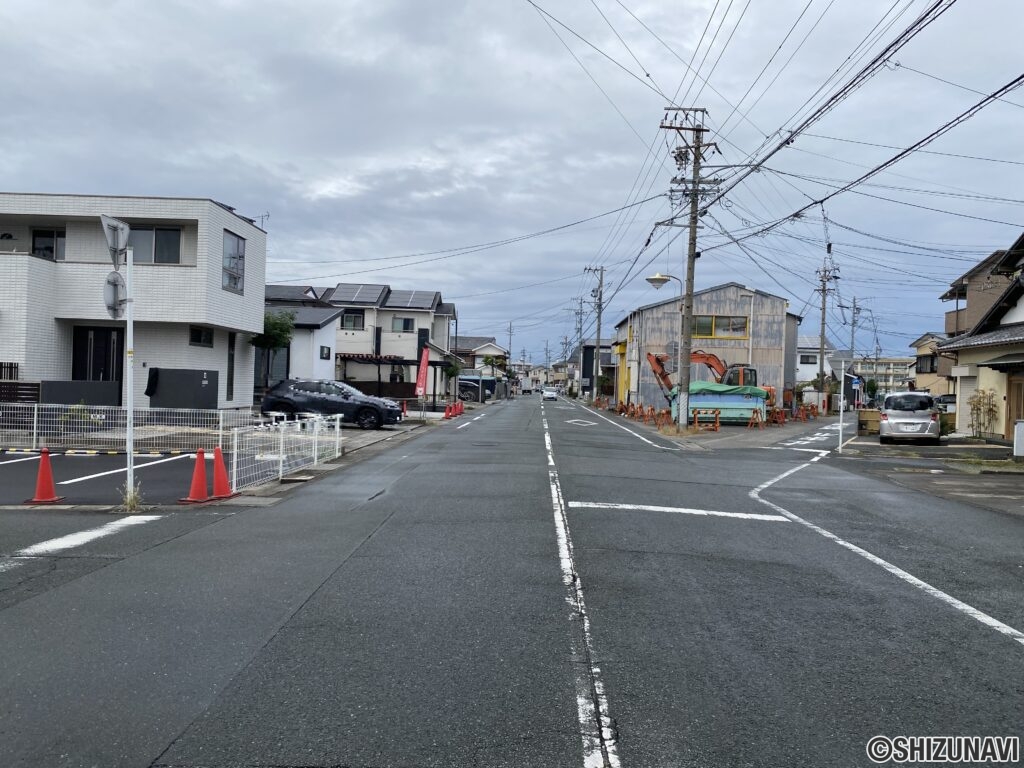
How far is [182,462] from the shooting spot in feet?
51.1

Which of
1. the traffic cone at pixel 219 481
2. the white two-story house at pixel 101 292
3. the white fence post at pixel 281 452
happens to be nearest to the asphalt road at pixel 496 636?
the traffic cone at pixel 219 481

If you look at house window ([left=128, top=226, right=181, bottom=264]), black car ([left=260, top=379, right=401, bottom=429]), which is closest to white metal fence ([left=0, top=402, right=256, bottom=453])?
house window ([left=128, top=226, right=181, bottom=264])

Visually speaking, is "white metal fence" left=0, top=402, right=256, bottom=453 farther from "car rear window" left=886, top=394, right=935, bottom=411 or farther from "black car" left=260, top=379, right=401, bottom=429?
"car rear window" left=886, top=394, right=935, bottom=411

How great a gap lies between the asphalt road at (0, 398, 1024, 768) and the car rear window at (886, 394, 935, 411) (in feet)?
54.8

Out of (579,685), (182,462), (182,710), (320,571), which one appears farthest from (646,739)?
(182,462)

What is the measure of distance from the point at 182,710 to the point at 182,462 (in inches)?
490

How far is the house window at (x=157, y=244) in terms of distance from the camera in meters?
22.9

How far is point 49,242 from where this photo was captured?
78.4 ft

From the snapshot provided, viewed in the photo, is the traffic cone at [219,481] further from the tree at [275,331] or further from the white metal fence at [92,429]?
the tree at [275,331]

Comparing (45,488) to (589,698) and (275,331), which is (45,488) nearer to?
(589,698)

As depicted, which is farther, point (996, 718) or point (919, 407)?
point (919, 407)

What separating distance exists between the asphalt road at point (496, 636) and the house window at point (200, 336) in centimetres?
1411

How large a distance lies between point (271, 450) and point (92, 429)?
19.2ft

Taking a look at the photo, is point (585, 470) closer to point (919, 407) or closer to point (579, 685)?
point (579, 685)
